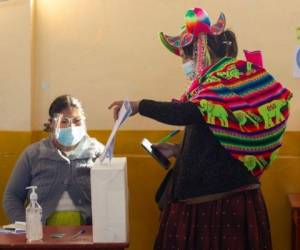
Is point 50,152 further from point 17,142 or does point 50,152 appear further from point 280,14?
point 280,14

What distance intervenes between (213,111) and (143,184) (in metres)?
1.37

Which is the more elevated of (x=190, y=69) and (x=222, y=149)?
(x=190, y=69)

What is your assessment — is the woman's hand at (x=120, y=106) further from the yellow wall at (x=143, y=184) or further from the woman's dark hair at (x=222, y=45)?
the yellow wall at (x=143, y=184)

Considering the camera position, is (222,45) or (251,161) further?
(222,45)

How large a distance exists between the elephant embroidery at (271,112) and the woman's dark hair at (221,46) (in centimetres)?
31

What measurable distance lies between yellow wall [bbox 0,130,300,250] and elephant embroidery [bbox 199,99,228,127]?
1.17 m

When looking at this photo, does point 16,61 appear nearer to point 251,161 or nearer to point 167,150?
point 167,150

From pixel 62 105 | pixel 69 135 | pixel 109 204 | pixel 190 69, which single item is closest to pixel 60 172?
pixel 69 135

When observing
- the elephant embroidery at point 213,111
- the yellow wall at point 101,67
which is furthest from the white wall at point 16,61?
the elephant embroidery at point 213,111

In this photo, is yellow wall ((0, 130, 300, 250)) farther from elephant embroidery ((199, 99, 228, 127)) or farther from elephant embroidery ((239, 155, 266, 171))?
elephant embroidery ((199, 99, 228, 127))

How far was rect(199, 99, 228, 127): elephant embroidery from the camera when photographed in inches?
89.2

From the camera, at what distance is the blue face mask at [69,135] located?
9.95 feet

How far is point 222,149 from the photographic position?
2.36 m

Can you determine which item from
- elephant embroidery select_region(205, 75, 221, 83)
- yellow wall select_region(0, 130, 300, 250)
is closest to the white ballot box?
elephant embroidery select_region(205, 75, 221, 83)
